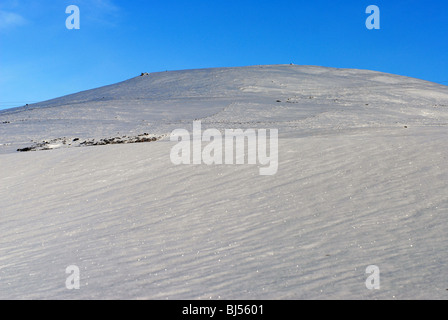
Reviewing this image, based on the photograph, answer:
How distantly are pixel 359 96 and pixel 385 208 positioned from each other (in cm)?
1573

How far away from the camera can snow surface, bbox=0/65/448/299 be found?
4258mm

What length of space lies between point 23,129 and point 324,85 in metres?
13.7

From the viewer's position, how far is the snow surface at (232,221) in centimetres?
426

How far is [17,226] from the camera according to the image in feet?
22.4

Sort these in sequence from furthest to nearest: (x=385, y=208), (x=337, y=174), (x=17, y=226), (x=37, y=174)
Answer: (x=37, y=174) → (x=337, y=174) → (x=17, y=226) → (x=385, y=208)

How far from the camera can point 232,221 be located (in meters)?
6.03

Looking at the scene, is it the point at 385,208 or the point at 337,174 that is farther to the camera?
the point at 337,174
